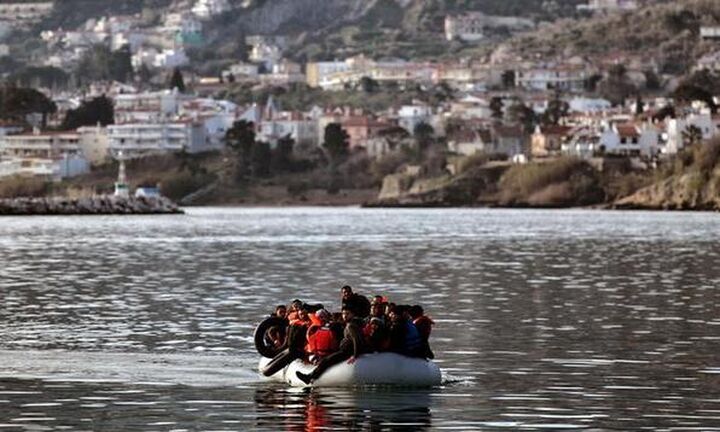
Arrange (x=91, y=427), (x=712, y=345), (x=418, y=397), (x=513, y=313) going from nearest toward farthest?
1. (x=91, y=427)
2. (x=418, y=397)
3. (x=712, y=345)
4. (x=513, y=313)

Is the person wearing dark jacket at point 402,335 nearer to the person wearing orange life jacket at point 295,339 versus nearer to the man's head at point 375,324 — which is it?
the man's head at point 375,324

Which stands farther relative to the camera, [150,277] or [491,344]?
[150,277]

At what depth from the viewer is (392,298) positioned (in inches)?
2657

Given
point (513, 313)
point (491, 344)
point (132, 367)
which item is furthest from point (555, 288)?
point (132, 367)

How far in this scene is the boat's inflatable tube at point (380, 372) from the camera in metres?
41.2

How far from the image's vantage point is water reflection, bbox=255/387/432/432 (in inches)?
1462

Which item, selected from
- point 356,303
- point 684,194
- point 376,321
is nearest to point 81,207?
point 684,194

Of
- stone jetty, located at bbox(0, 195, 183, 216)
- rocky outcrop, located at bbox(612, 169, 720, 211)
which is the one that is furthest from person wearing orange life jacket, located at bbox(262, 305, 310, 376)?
stone jetty, located at bbox(0, 195, 183, 216)

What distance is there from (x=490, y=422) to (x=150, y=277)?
43792mm

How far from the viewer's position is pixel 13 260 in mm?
94875

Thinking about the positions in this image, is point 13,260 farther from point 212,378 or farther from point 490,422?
point 490,422

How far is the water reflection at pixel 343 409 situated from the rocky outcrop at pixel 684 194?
5636 inches

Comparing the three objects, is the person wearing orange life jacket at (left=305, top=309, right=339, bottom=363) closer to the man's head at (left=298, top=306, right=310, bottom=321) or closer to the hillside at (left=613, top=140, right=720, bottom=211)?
the man's head at (left=298, top=306, right=310, bottom=321)

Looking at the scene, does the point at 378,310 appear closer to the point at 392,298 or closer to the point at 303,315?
the point at 303,315
